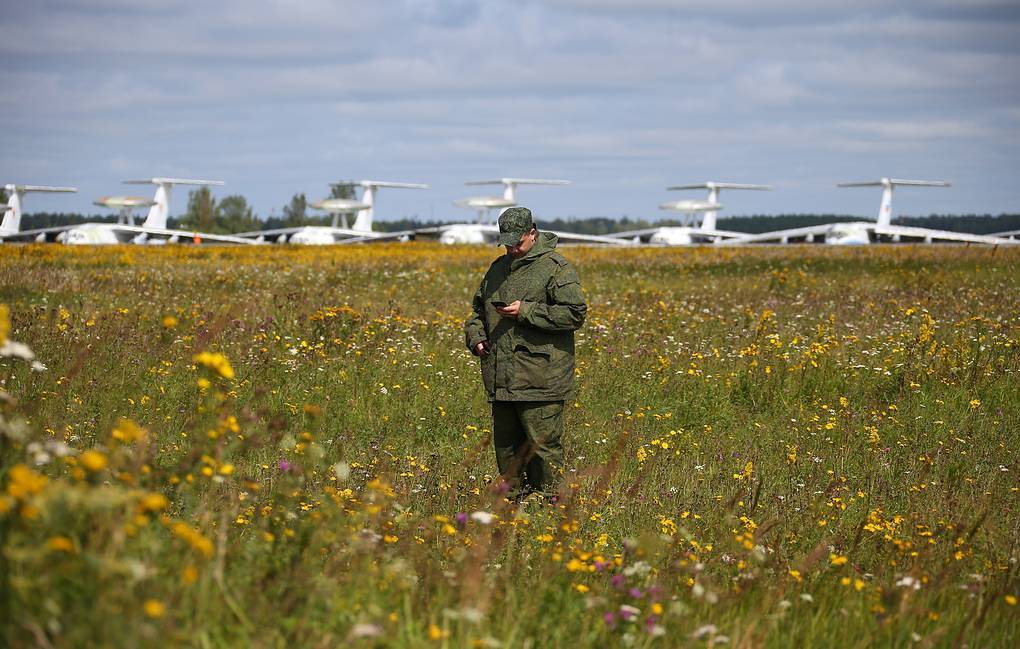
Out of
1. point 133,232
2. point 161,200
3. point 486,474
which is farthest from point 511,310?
point 161,200

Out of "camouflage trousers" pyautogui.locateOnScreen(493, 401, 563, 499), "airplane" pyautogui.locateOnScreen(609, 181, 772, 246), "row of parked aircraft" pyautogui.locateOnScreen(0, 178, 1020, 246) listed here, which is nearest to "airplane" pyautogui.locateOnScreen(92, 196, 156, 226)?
"row of parked aircraft" pyautogui.locateOnScreen(0, 178, 1020, 246)

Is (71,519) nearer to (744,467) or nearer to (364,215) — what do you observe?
(744,467)

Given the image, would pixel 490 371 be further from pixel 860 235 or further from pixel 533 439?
pixel 860 235

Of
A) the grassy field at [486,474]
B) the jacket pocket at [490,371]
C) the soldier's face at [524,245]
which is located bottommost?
the grassy field at [486,474]

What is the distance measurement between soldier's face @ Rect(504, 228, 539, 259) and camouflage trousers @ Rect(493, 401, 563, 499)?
3.49ft

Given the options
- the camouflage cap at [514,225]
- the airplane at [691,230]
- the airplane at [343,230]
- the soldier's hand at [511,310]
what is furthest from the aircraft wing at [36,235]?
the soldier's hand at [511,310]

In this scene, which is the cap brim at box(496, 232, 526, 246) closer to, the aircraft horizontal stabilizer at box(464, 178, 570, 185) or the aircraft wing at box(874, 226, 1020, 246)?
the aircraft wing at box(874, 226, 1020, 246)

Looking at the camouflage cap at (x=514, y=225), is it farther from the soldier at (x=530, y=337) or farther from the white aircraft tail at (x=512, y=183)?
the white aircraft tail at (x=512, y=183)

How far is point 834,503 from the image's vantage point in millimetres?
6684

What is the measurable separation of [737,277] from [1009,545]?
18.1m

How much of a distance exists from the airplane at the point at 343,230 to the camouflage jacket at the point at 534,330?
6439 cm

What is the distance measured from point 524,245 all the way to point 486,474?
75.1 inches

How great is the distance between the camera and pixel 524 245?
696cm

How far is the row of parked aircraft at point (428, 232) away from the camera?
7388 centimetres
